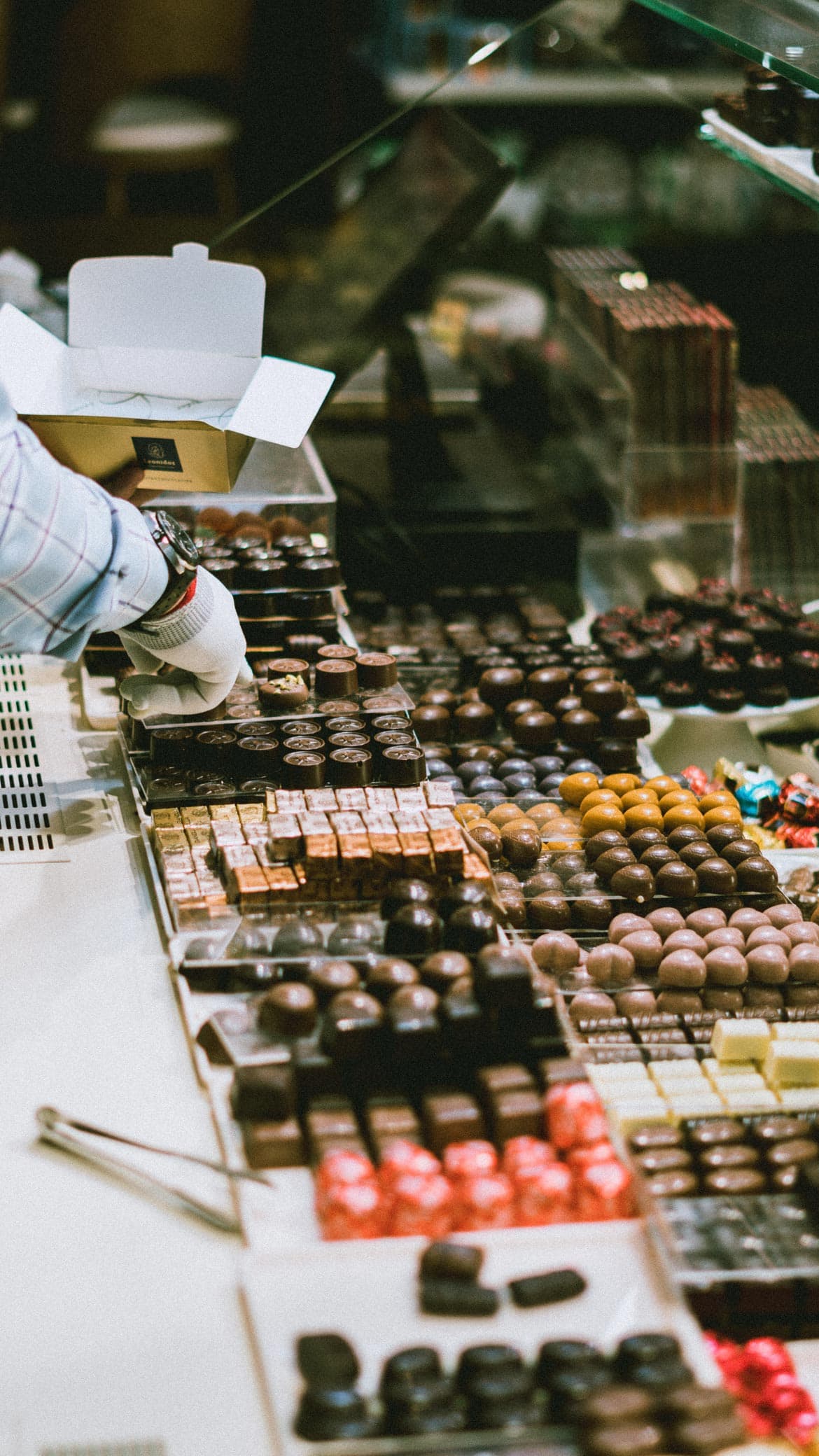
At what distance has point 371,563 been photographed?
11.8ft

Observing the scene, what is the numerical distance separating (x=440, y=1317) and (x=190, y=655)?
1.14 metres

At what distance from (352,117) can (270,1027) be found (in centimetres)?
610

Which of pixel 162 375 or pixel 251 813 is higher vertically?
pixel 162 375

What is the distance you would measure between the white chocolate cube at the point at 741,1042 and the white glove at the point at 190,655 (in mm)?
956

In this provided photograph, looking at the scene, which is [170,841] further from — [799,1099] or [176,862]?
[799,1099]

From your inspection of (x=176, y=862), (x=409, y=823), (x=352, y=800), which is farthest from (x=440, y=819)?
(x=176, y=862)

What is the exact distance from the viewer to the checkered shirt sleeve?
179cm

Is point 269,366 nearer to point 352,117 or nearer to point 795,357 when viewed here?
point 795,357

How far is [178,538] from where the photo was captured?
7.22 ft

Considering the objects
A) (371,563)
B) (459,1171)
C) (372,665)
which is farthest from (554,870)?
(371,563)

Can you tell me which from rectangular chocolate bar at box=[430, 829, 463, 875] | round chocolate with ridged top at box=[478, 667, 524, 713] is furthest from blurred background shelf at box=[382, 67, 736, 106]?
rectangular chocolate bar at box=[430, 829, 463, 875]

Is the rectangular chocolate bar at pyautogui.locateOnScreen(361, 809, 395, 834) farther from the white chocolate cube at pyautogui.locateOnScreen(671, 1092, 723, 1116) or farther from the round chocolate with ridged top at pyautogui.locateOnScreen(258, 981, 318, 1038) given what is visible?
the white chocolate cube at pyautogui.locateOnScreen(671, 1092, 723, 1116)

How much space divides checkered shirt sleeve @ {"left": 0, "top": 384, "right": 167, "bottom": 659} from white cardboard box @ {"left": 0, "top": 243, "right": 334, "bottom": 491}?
0.47 meters

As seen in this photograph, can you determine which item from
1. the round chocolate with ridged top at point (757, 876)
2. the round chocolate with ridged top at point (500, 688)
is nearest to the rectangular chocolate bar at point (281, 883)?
the round chocolate with ridged top at point (757, 876)
